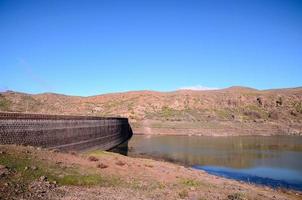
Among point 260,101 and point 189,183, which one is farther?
point 260,101

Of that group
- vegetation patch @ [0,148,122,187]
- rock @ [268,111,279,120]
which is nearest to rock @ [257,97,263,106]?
rock @ [268,111,279,120]

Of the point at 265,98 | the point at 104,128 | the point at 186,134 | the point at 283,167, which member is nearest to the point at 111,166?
the point at 283,167

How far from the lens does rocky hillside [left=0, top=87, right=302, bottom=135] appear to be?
117m

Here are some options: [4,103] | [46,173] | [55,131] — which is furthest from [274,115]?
[46,173]

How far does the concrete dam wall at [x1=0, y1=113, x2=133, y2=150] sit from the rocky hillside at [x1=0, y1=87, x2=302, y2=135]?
44.7m

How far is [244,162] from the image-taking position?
5159 cm

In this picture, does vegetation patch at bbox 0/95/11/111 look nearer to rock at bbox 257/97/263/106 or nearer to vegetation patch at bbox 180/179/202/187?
vegetation patch at bbox 180/179/202/187

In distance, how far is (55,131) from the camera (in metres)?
40.0

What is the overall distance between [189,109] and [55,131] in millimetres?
105820

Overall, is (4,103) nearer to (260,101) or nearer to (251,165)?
(251,165)

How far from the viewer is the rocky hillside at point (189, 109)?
116931mm

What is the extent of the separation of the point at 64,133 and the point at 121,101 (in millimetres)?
114637

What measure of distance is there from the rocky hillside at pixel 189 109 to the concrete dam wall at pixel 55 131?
147 ft

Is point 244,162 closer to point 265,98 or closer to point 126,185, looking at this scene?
point 126,185
